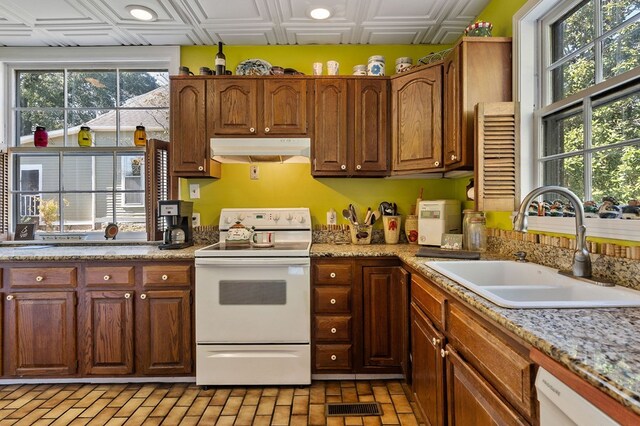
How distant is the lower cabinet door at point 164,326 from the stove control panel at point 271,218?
2.33 ft

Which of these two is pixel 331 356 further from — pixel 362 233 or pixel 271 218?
pixel 271 218

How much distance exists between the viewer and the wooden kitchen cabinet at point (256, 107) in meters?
2.68

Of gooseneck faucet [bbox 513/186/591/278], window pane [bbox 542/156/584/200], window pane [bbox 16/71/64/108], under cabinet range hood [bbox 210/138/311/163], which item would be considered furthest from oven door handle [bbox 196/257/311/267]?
window pane [bbox 16/71/64/108]

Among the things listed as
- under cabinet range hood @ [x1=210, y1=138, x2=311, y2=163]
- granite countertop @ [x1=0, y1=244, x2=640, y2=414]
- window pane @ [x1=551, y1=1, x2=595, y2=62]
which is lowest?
granite countertop @ [x1=0, y1=244, x2=640, y2=414]

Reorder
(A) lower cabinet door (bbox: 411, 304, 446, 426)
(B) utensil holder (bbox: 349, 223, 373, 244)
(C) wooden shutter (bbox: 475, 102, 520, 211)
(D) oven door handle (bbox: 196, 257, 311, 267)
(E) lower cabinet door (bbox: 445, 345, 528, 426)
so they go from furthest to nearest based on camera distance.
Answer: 1. (B) utensil holder (bbox: 349, 223, 373, 244)
2. (D) oven door handle (bbox: 196, 257, 311, 267)
3. (C) wooden shutter (bbox: 475, 102, 520, 211)
4. (A) lower cabinet door (bbox: 411, 304, 446, 426)
5. (E) lower cabinet door (bbox: 445, 345, 528, 426)

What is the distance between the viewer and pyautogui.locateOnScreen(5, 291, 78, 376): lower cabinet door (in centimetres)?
234

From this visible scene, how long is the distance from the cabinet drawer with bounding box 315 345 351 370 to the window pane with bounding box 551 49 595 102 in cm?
195

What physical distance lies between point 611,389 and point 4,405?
2.99 m

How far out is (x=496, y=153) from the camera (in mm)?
1980

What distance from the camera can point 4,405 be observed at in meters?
2.17

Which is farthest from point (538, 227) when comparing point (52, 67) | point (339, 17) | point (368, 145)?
point (52, 67)

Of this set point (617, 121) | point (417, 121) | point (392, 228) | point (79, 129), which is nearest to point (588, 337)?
point (617, 121)

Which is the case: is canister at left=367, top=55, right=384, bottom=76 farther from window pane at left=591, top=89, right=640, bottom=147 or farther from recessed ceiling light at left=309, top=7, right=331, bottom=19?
window pane at left=591, top=89, right=640, bottom=147

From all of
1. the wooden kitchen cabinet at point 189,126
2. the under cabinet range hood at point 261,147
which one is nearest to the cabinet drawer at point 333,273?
the under cabinet range hood at point 261,147
